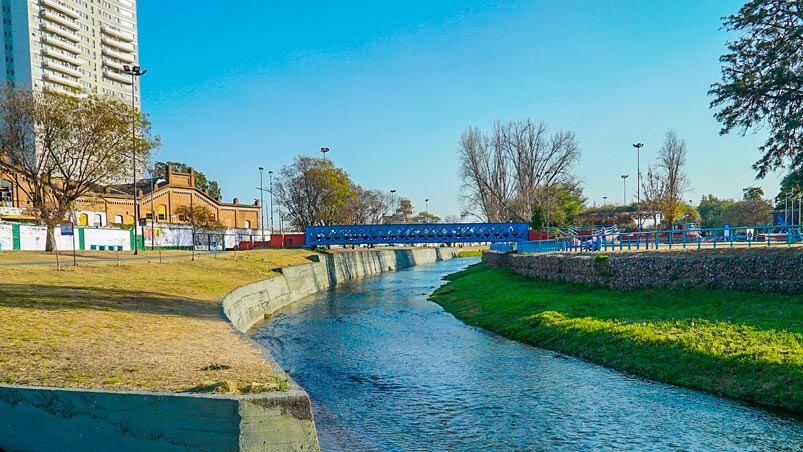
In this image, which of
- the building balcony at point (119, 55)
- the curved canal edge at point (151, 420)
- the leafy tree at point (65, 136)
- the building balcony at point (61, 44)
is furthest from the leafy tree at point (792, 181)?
the building balcony at point (119, 55)

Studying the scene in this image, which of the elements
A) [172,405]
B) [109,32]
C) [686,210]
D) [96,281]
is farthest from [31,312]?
[109,32]

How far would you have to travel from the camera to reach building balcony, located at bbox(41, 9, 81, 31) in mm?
109188

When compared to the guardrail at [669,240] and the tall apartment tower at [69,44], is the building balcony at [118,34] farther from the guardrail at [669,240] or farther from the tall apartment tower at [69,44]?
the guardrail at [669,240]

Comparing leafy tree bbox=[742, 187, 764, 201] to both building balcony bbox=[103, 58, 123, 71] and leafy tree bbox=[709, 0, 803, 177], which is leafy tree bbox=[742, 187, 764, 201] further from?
building balcony bbox=[103, 58, 123, 71]

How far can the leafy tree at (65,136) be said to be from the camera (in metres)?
40.2

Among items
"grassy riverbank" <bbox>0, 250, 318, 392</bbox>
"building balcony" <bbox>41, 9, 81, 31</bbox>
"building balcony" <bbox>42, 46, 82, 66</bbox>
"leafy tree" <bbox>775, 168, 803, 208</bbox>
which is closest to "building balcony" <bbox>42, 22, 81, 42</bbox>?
"building balcony" <bbox>41, 9, 81, 31</bbox>

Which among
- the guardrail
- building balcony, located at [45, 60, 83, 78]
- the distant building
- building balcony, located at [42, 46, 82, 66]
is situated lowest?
the guardrail

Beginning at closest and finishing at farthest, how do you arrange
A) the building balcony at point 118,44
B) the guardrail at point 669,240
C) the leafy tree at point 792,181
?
the leafy tree at point 792,181 < the guardrail at point 669,240 < the building balcony at point 118,44

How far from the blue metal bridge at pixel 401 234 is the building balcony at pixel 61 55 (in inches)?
3148

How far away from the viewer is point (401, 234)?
213ft

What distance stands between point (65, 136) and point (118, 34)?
10748 centimetres

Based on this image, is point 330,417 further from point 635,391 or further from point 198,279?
point 198,279

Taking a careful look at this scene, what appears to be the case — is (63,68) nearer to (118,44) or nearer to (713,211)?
(118,44)

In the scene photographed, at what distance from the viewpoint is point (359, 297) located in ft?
144
